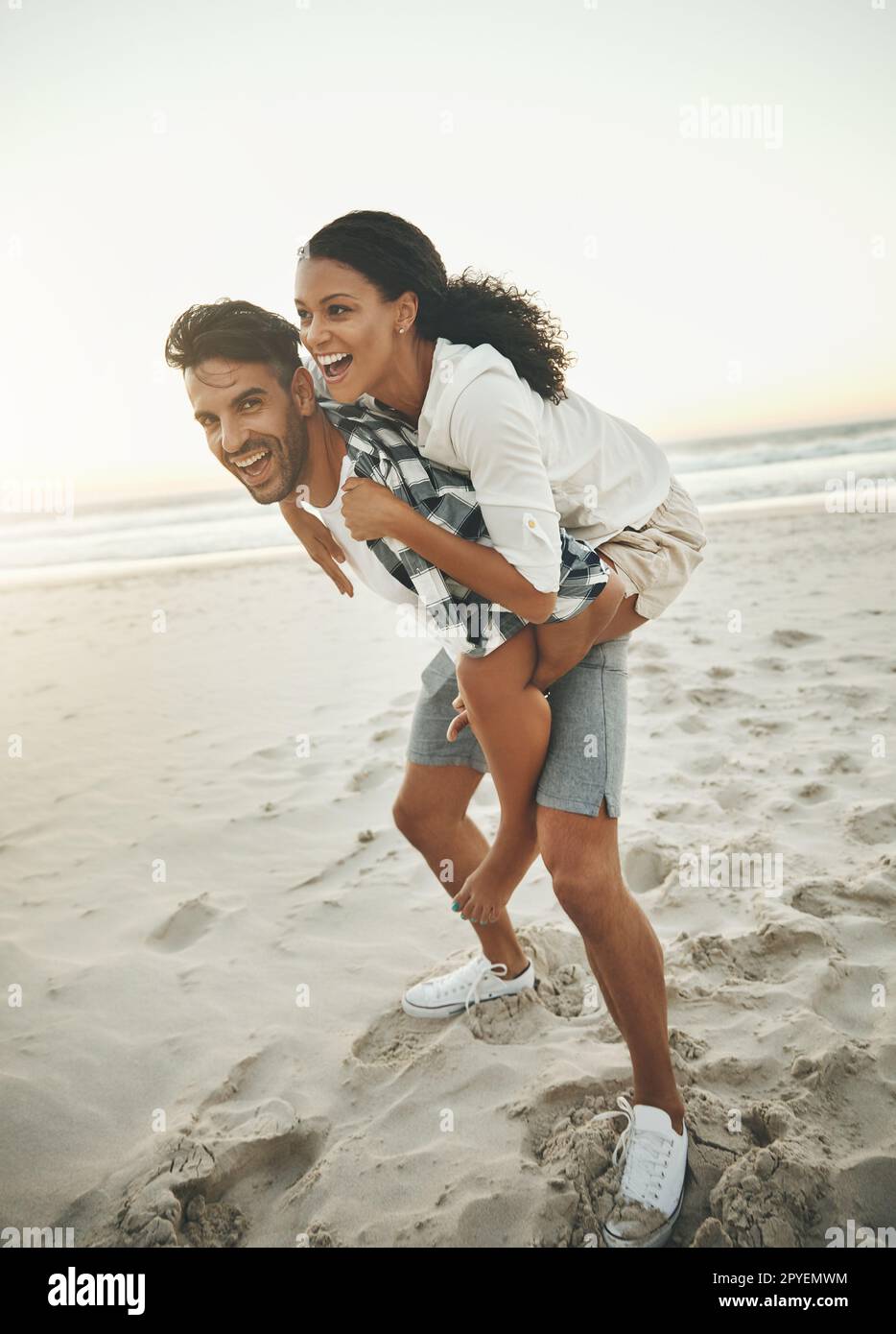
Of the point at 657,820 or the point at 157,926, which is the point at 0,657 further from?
the point at 657,820

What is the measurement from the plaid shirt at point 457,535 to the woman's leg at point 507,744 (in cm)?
5

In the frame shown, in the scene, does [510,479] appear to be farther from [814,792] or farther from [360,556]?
[814,792]

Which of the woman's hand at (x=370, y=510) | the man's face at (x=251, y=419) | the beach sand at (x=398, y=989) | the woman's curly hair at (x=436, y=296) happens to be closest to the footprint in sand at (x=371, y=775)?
the beach sand at (x=398, y=989)

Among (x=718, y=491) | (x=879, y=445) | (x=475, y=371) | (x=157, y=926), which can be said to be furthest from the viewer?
(x=879, y=445)

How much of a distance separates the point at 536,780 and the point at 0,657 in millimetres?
7147

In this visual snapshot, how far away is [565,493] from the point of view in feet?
6.58

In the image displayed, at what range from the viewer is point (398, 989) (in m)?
2.77

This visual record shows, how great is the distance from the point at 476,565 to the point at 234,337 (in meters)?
0.94

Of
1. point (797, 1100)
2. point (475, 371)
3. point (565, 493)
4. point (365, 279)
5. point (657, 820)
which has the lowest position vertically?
point (797, 1100)

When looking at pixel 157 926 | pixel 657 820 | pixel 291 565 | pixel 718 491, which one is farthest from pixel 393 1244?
pixel 718 491

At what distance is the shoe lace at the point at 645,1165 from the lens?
1883 mm

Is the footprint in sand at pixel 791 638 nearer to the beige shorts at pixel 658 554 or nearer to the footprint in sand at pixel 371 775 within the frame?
the footprint in sand at pixel 371 775

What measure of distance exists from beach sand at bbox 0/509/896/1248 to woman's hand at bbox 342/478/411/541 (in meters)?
1.55

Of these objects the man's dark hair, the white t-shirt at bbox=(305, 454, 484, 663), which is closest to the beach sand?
the white t-shirt at bbox=(305, 454, 484, 663)
